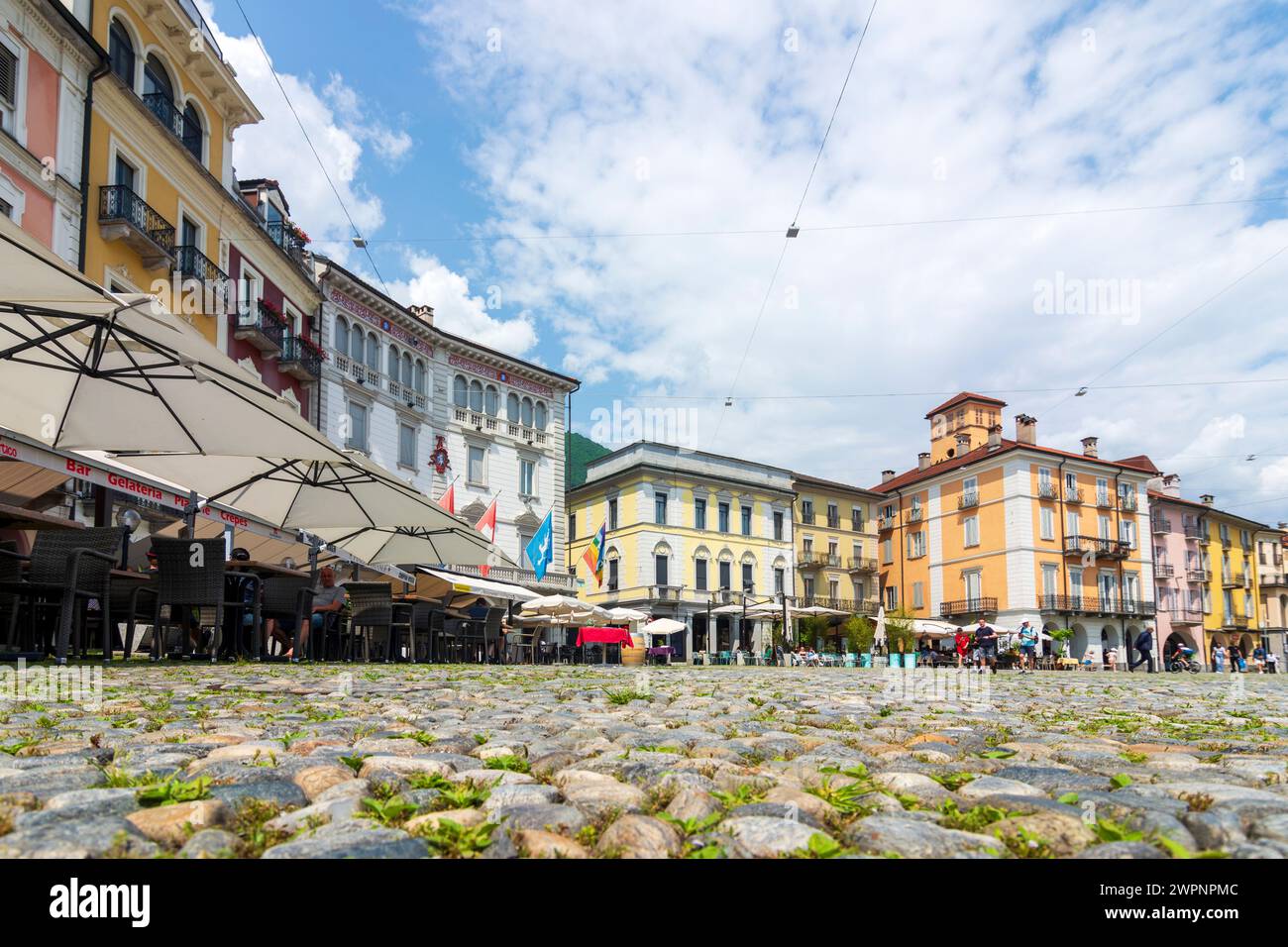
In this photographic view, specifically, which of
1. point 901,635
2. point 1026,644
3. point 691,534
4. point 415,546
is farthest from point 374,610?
point 691,534

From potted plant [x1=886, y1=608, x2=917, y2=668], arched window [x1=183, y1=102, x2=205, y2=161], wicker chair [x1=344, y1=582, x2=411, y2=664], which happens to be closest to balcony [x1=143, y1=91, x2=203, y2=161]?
arched window [x1=183, y1=102, x2=205, y2=161]

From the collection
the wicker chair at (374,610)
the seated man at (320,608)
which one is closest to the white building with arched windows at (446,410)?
the seated man at (320,608)

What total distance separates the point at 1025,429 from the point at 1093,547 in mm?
7298

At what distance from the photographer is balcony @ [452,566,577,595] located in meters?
36.1

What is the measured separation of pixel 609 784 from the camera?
278 centimetres

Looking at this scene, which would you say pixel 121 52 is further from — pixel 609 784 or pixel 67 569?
pixel 609 784

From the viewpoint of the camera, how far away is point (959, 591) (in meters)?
55.2

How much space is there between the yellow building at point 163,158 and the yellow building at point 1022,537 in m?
41.4

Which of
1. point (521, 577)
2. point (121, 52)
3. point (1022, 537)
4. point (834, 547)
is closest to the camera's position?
point (121, 52)

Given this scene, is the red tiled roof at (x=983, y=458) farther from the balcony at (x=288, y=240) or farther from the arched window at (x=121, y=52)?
the arched window at (x=121, y=52)

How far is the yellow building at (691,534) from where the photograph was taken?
1943 inches

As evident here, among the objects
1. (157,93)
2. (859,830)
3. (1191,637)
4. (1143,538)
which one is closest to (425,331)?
(157,93)

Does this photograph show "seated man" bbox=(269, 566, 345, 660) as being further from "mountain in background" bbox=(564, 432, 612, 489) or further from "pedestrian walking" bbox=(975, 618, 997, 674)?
"mountain in background" bbox=(564, 432, 612, 489)
